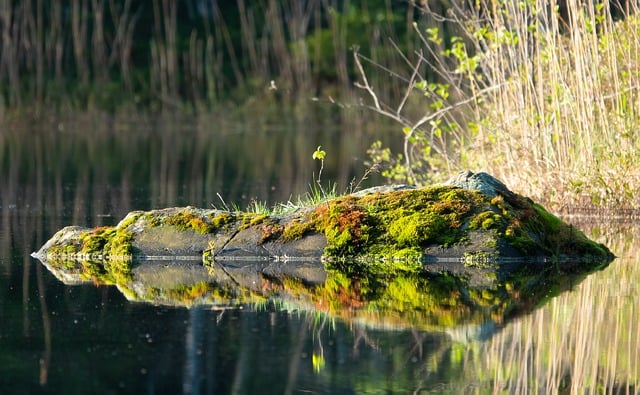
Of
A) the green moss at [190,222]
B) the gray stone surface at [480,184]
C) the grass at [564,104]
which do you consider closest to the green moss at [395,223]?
the gray stone surface at [480,184]

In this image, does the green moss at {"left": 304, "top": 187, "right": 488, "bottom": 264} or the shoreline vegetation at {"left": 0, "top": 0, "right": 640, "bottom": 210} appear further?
the shoreline vegetation at {"left": 0, "top": 0, "right": 640, "bottom": 210}

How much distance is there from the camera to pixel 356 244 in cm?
1002

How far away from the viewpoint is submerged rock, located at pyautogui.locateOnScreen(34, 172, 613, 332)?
9.27 meters

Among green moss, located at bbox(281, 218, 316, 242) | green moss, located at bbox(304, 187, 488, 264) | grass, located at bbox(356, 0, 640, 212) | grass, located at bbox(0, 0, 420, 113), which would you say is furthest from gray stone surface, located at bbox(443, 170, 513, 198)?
grass, located at bbox(0, 0, 420, 113)

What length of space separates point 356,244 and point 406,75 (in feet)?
90.8

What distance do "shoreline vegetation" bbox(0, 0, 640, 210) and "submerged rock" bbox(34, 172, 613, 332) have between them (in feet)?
8.24

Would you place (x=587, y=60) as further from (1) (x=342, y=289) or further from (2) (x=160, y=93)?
(2) (x=160, y=93)

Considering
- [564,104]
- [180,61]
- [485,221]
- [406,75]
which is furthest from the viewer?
[180,61]

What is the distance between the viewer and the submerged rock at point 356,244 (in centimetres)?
927

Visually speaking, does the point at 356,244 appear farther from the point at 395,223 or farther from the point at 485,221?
the point at 485,221

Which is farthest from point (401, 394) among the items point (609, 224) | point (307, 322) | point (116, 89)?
point (116, 89)

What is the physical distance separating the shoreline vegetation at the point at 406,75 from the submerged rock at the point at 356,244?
8.24 feet

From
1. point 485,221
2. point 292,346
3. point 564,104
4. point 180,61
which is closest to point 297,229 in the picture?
point 485,221

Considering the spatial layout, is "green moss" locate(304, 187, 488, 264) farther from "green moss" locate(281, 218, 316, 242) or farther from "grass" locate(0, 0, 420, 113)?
"grass" locate(0, 0, 420, 113)
